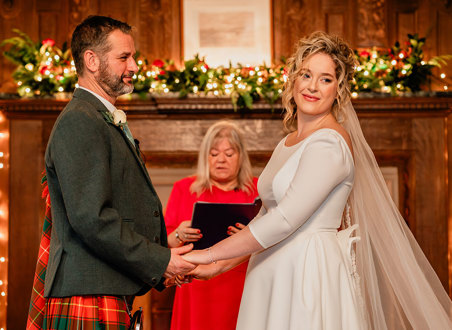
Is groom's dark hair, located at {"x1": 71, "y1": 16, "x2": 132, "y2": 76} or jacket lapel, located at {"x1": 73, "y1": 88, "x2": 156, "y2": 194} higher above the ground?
groom's dark hair, located at {"x1": 71, "y1": 16, "x2": 132, "y2": 76}

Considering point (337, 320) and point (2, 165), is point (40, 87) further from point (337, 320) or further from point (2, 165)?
point (337, 320)

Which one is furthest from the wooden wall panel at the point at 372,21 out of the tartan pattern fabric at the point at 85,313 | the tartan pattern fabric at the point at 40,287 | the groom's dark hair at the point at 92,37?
the tartan pattern fabric at the point at 85,313

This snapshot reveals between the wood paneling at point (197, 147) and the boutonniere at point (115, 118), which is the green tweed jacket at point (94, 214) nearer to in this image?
the boutonniere at point (115, 118)

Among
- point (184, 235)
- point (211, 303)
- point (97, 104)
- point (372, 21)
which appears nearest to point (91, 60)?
point (97, 104)

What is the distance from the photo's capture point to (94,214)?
2.05 metres

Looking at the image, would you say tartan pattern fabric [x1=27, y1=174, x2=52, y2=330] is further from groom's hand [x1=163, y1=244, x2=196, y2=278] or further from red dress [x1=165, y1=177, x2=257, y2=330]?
red dress [x1=165, y1=177, x2=257, y2=330]

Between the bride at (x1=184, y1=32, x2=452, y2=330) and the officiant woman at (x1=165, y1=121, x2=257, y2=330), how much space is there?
1227 millimetres

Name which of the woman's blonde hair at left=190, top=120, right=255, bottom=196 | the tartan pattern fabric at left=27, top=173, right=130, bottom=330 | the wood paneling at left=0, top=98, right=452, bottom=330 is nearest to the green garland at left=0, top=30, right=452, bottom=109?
the wood paneling at left=0, top=98, right=452, bottom=330

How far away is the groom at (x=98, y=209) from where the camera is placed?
207 centimetres

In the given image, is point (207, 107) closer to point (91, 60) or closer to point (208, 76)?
point (208, 76)

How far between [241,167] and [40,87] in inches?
74.5

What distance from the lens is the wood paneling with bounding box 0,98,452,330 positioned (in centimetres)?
488

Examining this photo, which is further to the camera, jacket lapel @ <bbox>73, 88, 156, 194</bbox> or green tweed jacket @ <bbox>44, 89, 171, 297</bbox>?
jacket lapel @ <bbox>73, 88, 156, 194</bbox>

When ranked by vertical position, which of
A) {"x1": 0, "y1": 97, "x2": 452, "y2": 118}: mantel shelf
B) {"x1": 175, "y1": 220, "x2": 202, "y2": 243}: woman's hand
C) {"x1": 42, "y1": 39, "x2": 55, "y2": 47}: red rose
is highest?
{"x1": 42, "y1": 39, "x2": 55, "y2": 47}: red rose
